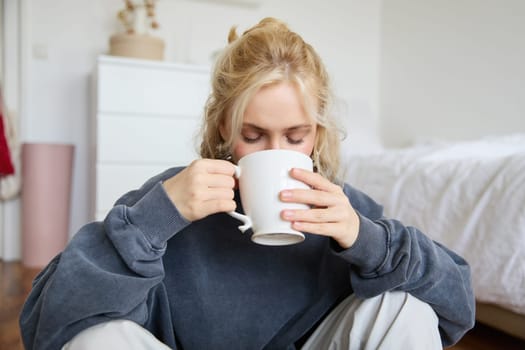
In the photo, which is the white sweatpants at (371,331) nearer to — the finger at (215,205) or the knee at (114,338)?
the knee at (114,338)

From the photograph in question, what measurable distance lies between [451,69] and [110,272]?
285cm

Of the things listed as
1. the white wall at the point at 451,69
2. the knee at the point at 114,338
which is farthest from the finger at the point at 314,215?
the white wall at the point at 451,69

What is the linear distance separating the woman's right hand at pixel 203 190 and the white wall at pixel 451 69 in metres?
2.35

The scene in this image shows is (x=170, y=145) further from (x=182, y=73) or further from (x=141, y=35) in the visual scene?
(x=141, y=35)

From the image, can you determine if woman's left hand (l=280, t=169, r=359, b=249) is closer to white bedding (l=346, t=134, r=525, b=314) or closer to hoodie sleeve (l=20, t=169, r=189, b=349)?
hoodie sleeve (l=20, t=169, r=189, b=349)

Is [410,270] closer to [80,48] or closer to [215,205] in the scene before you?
[215,205]

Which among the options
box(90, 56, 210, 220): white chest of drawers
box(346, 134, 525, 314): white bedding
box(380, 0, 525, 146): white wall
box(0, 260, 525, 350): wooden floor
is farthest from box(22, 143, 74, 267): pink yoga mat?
box(380, 0, 525, 146): white wall

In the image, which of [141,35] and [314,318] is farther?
[141,35]

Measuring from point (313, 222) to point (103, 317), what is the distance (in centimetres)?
30

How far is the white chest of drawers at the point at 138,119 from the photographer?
7.97 feet

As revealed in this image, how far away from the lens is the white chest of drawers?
95.7 inches

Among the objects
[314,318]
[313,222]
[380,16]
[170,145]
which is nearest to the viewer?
[313,222]

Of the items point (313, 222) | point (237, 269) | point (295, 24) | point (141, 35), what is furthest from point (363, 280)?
point (295, 24)

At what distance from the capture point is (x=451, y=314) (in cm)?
78
